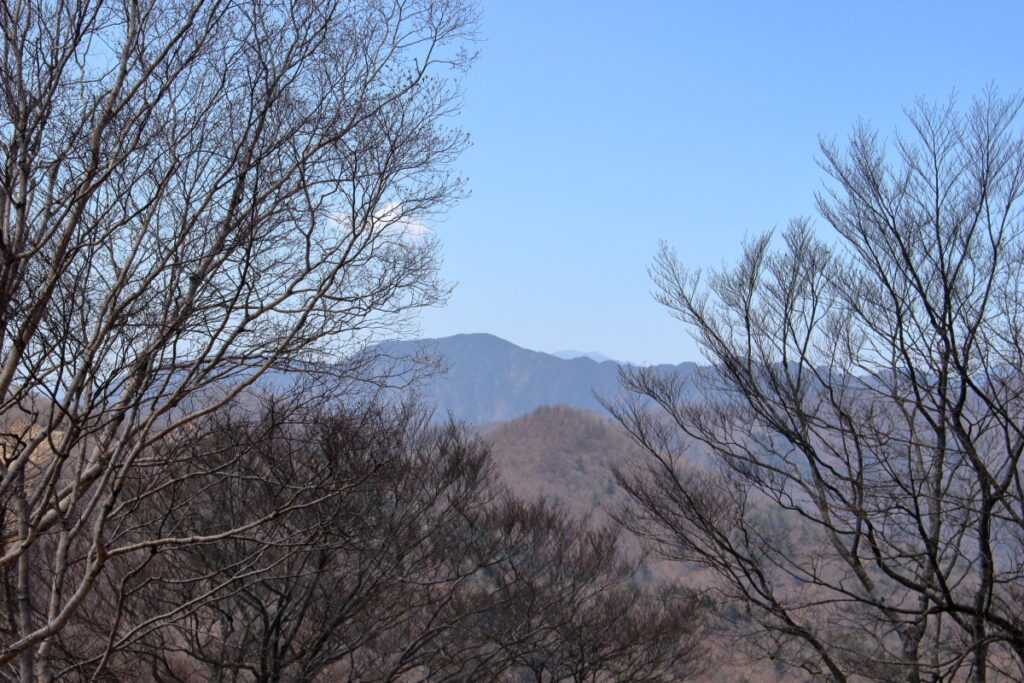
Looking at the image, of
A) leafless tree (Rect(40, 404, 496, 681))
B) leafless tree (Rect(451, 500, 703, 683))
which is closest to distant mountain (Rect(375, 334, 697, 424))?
leafless tree (Rect(451, 500, 703, 683))

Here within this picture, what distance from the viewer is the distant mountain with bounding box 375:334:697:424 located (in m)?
110

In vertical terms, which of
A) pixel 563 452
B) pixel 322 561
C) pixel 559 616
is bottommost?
pixel 559 616

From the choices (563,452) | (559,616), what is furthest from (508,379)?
(559,616)

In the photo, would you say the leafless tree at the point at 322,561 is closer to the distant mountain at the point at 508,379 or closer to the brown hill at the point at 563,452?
the brown hill at the point at 563,452

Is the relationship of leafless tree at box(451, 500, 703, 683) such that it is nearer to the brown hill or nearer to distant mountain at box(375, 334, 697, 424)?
the brown hill

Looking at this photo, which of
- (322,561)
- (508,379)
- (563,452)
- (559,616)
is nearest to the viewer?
(322,561)

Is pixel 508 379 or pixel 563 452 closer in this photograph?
pixel 563 452

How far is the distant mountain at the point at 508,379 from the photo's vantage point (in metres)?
110

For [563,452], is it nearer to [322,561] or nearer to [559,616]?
[559,616]

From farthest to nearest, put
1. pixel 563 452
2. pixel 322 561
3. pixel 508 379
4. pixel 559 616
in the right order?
pixel 508 379
pixel 563 452
pixel 559 616
pixel 322 561

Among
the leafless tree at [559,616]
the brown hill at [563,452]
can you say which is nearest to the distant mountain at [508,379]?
the brown hill at [563,452]

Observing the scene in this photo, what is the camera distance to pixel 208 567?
26.1ft

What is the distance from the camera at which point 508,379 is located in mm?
119438

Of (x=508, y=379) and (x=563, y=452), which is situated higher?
(x=508, y=379)
